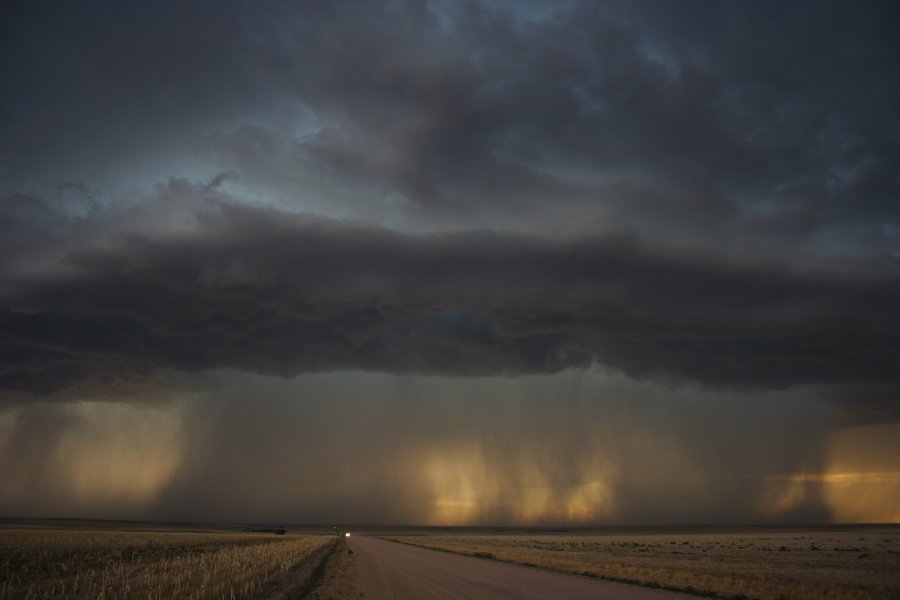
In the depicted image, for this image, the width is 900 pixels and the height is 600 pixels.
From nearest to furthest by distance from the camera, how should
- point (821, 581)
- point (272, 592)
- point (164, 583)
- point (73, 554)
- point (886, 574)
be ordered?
point (272, 592)
point (164, 583)
point (821, 581)
point (886, 574)
point (73, 554)

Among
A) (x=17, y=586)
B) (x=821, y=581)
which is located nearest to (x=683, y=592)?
(x=821, y=581)

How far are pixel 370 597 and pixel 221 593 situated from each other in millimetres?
6884

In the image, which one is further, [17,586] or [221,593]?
[17,586]

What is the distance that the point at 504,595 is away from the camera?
25406 millimetres

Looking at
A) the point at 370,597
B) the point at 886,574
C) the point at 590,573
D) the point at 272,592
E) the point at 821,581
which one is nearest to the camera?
the point at 370,597

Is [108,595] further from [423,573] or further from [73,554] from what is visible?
[73,554]

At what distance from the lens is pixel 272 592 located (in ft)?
91.8

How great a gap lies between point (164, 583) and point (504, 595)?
17.6m

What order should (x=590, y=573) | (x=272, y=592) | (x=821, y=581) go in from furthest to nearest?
(x=590, y=573), (x=821, y=581), (x=272, y=592)

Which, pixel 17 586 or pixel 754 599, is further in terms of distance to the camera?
pixel 17 586

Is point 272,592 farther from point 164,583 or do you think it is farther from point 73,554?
point 73,554

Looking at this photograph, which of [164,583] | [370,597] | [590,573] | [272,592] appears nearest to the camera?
[370,597]

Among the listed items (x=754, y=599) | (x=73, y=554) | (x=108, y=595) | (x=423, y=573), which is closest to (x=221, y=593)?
(x=108, y=595)

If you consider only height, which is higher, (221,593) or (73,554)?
(221,593)
